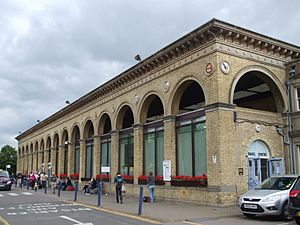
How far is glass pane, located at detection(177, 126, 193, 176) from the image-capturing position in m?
18.7

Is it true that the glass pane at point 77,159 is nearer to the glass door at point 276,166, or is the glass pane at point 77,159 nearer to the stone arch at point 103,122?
the stone arch at point 103,122

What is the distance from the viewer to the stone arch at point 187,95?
1905 centimetres

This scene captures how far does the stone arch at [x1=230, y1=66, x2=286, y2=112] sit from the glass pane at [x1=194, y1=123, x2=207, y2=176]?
2275 mm

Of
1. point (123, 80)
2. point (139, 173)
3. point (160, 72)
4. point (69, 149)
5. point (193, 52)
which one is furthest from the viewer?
point (69, 149)

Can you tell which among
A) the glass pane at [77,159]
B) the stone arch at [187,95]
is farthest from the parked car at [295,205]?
the glass pane at [77,159]

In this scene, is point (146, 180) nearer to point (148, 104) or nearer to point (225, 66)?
point (148, 104)

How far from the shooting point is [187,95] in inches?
900

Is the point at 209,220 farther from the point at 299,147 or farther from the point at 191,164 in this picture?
the point at 299,147

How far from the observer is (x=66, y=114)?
122 ft

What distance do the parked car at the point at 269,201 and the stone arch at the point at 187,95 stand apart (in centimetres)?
646

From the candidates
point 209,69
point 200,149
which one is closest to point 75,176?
point 200,149

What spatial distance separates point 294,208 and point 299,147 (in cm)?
958

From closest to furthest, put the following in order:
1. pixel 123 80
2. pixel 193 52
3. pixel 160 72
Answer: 1. pixel 193 52
2. pixel 160 72
3. pixel 123 80

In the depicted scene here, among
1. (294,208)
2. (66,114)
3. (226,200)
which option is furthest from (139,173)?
(66,114)
